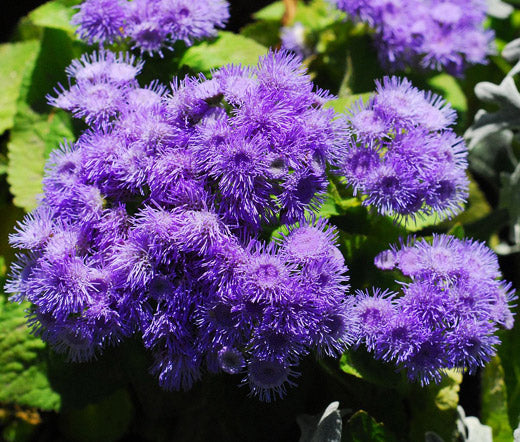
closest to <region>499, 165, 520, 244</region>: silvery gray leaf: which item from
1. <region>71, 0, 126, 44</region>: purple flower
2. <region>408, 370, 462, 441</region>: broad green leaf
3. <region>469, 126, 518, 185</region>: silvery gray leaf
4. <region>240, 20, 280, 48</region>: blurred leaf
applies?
Answer: <region>469, 126, 518, 185</region>: silvery gray leaf

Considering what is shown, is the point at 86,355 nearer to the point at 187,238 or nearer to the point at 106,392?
the point at 106,392

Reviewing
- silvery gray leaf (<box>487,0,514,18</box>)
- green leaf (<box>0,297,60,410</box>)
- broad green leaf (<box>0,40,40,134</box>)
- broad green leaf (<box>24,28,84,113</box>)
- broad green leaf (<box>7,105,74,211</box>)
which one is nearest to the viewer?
green leaf (<box>0,297,60,410</box>)

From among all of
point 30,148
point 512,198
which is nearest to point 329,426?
point 512,198

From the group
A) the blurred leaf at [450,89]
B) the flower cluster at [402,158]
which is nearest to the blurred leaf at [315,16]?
the blurred leaf at [450,89]

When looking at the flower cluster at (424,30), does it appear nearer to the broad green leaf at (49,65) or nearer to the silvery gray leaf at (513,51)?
the silvery gray leaf at (513,51)

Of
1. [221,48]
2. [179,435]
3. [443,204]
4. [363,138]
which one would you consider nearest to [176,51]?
[221,48]

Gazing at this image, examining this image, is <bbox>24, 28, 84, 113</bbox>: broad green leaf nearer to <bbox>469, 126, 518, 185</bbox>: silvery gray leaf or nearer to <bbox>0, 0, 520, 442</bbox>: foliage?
<bbox>0, 0, 520, 442</bbox>: foliage
